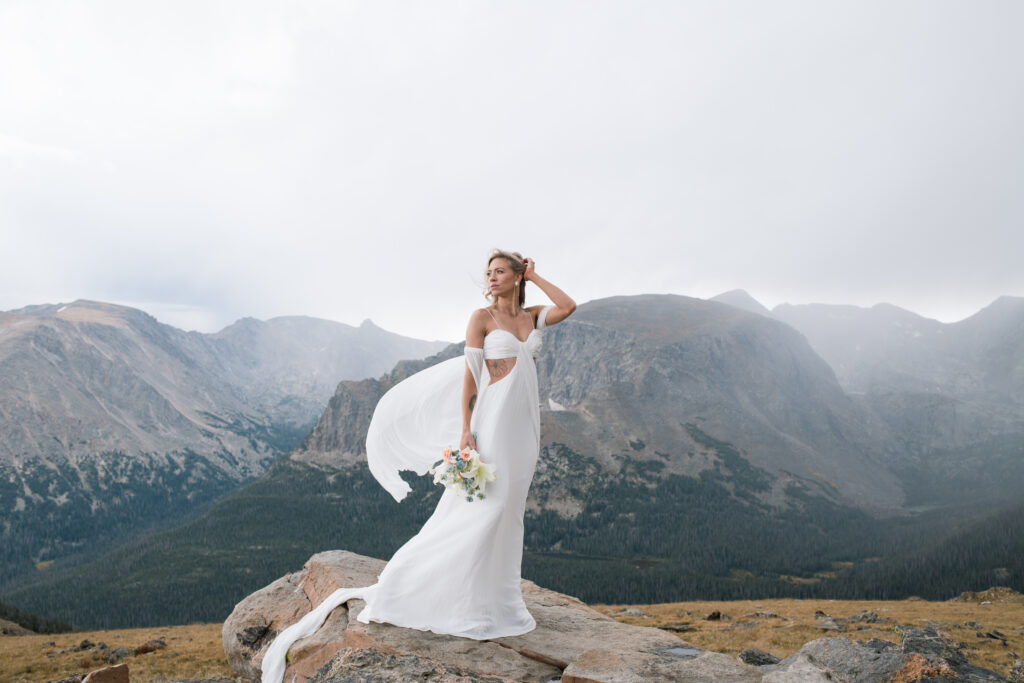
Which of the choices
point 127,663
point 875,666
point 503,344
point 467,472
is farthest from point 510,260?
point 127,663

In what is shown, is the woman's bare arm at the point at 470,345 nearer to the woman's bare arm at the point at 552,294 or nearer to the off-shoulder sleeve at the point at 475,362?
the off-shoulder sleeve at the point at 475,362

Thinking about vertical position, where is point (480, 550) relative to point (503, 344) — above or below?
below

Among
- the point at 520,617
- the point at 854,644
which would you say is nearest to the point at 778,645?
the point at 854,644

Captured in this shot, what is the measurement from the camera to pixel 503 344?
380 inches

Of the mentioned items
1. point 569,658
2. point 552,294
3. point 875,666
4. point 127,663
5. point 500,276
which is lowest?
point 127,663

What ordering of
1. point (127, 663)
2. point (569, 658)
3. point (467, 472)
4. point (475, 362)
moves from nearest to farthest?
point (569, 658) → point (467, 472) → point (475, 362) → point (127, 663)

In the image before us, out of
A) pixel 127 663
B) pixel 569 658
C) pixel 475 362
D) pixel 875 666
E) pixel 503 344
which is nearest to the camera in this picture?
pixel 569 658

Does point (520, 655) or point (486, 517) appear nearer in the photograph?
point (520, 655)

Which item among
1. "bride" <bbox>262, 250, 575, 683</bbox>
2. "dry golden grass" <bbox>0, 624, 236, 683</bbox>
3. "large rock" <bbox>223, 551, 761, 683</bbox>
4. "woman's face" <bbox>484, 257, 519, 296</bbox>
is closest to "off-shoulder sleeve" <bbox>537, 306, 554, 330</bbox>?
"bride" <bbox>262, 250, 575, 683</bbox>

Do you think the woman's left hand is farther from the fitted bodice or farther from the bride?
the fitted bodice

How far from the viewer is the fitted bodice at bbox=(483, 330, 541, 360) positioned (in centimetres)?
965

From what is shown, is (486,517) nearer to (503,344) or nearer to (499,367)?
(499,367)

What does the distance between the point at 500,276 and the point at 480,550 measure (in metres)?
4.65

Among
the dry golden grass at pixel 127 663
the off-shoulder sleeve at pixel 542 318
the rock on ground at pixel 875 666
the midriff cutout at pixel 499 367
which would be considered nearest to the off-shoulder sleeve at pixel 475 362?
the midriff cutout at pixel 499 367
